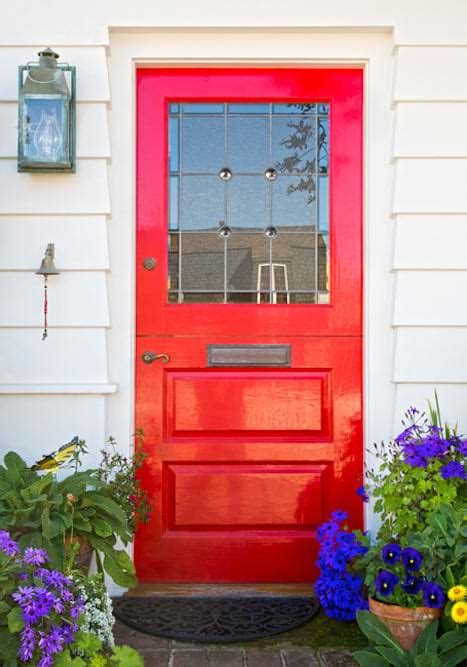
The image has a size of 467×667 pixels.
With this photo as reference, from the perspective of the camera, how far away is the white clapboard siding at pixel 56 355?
3.25m

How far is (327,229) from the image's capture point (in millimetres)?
3395

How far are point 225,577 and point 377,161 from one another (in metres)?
2.01

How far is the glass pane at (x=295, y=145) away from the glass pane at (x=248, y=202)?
13cm

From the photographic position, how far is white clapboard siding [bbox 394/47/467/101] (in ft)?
10.6

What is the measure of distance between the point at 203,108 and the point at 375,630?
91.6 inches

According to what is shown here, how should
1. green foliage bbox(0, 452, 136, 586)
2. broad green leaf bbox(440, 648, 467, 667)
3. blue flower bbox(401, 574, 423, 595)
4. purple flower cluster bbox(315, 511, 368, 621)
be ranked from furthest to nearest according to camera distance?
purple flower cluster bbox(315, 511, 368, 621), green foliage bbox(0, 452, 136, 586), blue flower bbox(401, 574, 423, 595), broad green leaf bbox(440, 648, 467, 667)

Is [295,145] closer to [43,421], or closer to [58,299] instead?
[58,299]

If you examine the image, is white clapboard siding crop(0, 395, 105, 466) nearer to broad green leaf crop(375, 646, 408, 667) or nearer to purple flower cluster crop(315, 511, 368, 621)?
purple flower cluster crop(315, 511, 368, 621)

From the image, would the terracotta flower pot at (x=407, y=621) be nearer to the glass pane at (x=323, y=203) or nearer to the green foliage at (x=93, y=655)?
the green foliage at (x=93, y=655)

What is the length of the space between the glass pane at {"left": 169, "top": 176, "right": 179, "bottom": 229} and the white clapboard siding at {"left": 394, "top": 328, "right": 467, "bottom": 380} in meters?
1.14

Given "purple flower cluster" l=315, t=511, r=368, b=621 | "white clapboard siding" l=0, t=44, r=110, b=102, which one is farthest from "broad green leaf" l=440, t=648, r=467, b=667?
"white clapboard siding" l=0, t=44, r=110, b=102

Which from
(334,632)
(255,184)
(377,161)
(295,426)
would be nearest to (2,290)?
(255,184)

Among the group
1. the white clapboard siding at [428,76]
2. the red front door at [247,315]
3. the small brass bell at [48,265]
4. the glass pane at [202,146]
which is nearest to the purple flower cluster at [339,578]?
the red front door at [247,315]

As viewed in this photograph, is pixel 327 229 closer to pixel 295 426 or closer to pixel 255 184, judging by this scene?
pixel 255 184
